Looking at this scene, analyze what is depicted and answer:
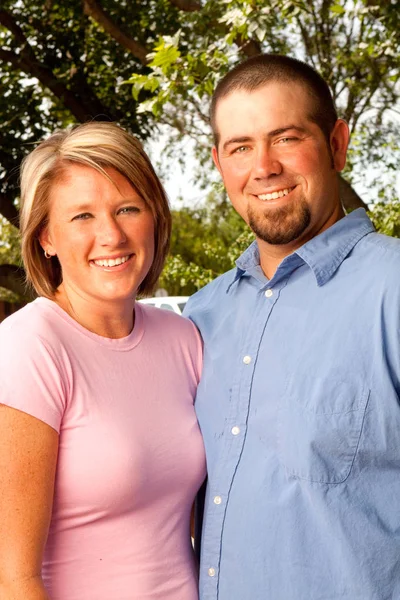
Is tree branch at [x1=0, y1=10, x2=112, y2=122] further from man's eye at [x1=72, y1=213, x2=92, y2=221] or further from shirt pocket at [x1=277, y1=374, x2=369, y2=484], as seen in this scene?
shirt pocket at [x1=277, y1=374, x2=369, y2=484]

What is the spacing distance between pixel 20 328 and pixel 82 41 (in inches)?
450

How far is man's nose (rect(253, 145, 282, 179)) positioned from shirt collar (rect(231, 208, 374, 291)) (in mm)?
246

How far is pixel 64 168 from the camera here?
8.41 feet

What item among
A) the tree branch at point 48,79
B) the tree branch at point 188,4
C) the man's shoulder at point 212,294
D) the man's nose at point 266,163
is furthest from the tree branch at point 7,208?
the man's nose at point 266,163

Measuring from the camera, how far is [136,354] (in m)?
2.64

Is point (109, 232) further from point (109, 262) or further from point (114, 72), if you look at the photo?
point (114, 72)

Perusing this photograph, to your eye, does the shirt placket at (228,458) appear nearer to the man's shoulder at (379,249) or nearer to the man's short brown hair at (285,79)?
the man's shoulder at (379,249)

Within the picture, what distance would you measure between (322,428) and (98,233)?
832 millimetres

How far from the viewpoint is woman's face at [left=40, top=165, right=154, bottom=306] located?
254 centimetres

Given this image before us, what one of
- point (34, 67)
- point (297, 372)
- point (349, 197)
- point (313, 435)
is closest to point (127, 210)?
point (297, 372)

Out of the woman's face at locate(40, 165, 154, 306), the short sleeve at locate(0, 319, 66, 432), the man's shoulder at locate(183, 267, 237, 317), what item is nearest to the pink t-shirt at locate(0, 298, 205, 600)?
the short sleeve at locate(0, 319, 66, 432)

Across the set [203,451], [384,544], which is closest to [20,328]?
[203,451]

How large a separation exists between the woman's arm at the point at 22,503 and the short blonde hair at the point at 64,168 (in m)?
0.60

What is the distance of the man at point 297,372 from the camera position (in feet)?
7.33
